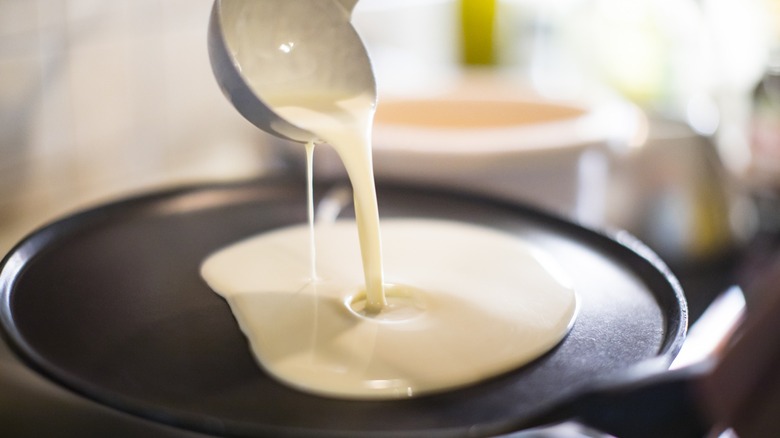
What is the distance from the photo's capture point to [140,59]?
1090mm

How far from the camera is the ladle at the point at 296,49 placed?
25.2 inches

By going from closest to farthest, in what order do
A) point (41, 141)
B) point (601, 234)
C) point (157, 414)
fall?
point (157, 414) < point (601, 234) < point (41, 141)

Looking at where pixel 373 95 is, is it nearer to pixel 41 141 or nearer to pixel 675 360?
pixel 675 360

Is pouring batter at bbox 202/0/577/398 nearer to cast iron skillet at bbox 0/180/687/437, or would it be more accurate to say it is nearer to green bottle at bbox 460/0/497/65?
cast iron skillet at bbox 0/180/687/437

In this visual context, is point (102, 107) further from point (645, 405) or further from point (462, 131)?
point (645, 405)

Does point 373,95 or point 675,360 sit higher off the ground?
point 373,95

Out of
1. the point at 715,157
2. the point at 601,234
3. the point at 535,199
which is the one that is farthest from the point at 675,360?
the point at 715,157

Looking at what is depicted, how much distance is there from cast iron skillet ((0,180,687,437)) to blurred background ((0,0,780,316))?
106 mm

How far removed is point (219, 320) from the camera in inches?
25.5

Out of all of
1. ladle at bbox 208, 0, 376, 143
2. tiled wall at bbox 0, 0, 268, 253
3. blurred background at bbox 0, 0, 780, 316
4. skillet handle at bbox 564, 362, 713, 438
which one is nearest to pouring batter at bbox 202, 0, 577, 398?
ladle at bbox 208, 0, 376, 143

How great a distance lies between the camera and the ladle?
641 mm

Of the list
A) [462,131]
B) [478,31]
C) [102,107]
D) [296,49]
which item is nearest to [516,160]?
[462,131]

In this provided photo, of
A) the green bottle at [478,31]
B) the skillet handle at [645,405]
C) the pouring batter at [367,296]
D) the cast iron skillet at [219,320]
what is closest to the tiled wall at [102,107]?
the cast iron skillet at [219,320]

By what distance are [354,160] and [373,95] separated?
67 mm
